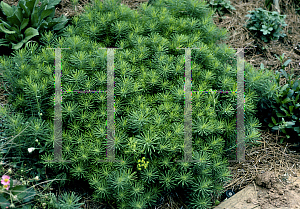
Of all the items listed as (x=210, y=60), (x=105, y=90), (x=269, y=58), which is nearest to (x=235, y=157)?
(x=210, y=60)

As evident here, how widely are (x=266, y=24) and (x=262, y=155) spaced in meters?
1.88

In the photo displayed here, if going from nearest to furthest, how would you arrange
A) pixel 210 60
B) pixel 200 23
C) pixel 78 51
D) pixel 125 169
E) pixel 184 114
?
pixel 125 169
pixel 184 114
pixel 78 51
pixel 210 60
pixel 200 23

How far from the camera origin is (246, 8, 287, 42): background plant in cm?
363

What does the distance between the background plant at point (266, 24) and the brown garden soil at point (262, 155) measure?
10 cm

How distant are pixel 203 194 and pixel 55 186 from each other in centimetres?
118

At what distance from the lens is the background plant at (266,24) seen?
3.63 meters

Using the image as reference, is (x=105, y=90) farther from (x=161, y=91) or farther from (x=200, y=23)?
(x=200, y=23)

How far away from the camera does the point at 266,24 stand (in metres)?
3.68

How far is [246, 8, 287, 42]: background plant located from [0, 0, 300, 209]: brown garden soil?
98 millimetres

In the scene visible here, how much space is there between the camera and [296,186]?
246cm

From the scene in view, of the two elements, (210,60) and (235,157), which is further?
(210,60)

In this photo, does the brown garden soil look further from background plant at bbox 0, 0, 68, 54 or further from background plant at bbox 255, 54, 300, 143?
background plant at bbox 0, 0, 68, 54

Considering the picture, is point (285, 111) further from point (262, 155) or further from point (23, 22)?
point (23, 22)

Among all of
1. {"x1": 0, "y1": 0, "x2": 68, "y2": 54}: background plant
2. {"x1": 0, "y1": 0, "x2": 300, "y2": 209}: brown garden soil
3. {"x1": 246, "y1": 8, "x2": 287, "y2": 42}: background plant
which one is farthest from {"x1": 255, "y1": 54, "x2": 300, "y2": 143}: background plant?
{"x1": 0, "y1": 0, "x2": 68, "y2": 54}: background plant
